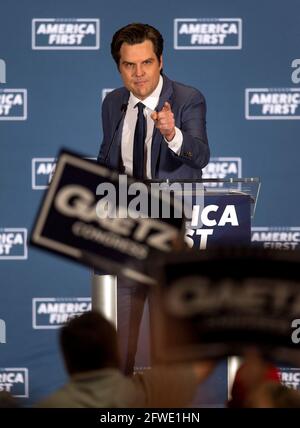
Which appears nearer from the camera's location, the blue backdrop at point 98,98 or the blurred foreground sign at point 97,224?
the blurred foreground sign at point 97,224

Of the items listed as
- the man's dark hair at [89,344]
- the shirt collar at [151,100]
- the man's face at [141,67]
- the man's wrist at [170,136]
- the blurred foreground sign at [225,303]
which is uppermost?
the man's face at [141,67]

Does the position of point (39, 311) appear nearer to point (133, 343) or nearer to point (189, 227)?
point (133, 343)

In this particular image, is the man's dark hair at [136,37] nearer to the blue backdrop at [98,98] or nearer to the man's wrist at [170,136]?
the man's wrist at [170,136]

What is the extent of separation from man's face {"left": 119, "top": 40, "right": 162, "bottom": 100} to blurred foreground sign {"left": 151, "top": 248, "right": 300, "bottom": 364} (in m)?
3.58

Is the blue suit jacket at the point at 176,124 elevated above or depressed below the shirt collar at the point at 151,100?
below

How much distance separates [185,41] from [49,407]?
488 centimetres

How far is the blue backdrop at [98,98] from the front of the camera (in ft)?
17.9

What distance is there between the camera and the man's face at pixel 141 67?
4.23 m

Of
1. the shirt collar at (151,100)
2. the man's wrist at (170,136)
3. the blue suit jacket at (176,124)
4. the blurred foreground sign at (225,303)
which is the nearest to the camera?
the blurred foreground sign at (225,303)

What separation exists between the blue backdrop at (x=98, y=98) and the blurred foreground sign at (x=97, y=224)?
4760 millimetres

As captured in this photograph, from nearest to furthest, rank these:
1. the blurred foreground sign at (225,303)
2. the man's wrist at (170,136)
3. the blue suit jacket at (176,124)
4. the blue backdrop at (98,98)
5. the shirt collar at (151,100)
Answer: the blurred foreground sign at (225,303), the man's wrist at (170,136), the blue suit jacket at (176,124), the shirt collar at (151,100), the blue backdrop at (98,98)

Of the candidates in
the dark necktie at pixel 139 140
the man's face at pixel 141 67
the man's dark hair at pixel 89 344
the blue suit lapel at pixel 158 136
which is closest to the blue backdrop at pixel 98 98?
the man's face at pixel 141 67

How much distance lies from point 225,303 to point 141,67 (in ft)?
12.0

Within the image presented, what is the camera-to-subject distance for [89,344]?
765 millimetres
